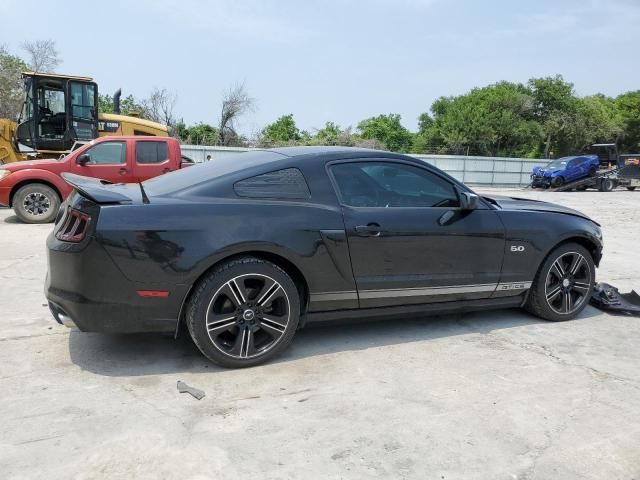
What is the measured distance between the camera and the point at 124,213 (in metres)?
3.35

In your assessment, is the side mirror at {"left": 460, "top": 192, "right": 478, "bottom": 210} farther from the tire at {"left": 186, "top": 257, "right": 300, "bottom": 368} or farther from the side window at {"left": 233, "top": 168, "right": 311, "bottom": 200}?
the tire at {"left": 186, "top": 257, "right": 300, "bottom": 368}

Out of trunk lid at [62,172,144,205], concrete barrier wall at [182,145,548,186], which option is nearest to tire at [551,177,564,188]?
concrete barrier wall at [182,145,548,186]

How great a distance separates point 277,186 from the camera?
3.83 m

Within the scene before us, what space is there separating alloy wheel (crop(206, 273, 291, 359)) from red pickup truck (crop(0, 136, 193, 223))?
748cm

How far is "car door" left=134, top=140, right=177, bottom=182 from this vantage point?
10398mm

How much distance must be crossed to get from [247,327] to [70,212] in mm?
1399

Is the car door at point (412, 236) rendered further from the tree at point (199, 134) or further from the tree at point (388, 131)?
the tree at point (388, 131)

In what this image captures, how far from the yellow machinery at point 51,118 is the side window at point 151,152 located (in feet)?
14.7

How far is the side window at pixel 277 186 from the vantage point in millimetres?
3744

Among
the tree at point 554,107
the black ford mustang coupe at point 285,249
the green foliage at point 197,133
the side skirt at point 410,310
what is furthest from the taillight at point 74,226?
the tree at point 554,107

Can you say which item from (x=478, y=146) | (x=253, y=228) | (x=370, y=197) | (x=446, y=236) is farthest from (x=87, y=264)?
(x=478, y=146)

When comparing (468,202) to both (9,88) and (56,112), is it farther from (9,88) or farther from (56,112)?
(9,88)

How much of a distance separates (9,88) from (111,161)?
27.6 m

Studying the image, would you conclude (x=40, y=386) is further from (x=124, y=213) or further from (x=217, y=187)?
(x=217, y=187)
